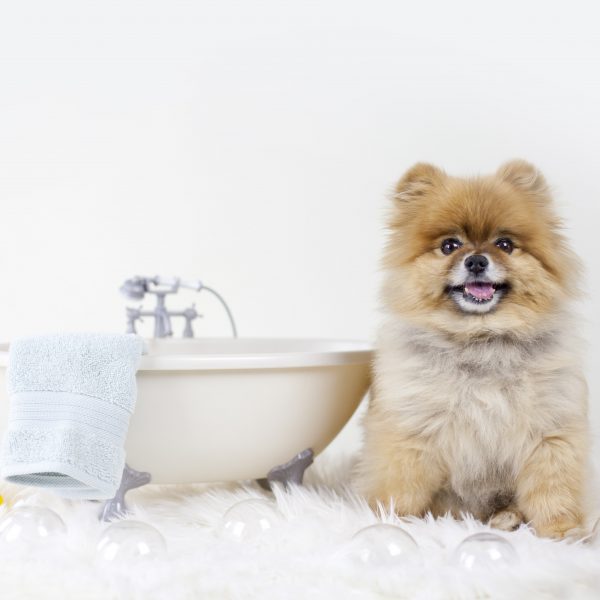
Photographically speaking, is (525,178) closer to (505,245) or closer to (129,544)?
(505,245)

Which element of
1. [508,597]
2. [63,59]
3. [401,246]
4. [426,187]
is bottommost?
[508,597]

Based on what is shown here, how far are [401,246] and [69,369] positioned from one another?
0.98 meters

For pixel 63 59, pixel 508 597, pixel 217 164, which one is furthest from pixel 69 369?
pixel 63 59

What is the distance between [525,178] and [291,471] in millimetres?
1158

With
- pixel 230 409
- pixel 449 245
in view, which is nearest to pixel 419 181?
pixel 449 245

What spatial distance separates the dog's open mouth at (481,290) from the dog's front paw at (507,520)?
1.97 ft

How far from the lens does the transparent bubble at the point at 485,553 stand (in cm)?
197

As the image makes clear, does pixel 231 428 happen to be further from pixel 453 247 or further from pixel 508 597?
pixel 508 597

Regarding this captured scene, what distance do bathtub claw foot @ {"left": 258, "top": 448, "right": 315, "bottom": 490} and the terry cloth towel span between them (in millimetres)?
568

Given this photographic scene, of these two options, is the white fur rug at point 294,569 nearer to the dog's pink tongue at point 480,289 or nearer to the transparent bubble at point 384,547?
the transparent bubble at point 384,547

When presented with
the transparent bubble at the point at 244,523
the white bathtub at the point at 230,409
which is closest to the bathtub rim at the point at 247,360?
the white bathtub at the point at 230,409

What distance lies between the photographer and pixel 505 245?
7.73 feet

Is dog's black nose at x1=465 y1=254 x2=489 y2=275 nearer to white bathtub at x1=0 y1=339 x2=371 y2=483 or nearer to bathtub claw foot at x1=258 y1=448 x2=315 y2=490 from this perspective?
white bathtub at x1=0 y1=339 x2=371 y2=483

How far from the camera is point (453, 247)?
2385 mm
